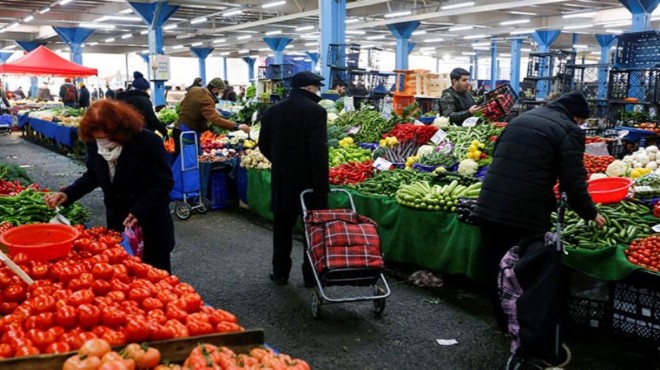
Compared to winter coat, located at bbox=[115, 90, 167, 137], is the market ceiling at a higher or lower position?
higher

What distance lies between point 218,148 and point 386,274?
4712 millimetres

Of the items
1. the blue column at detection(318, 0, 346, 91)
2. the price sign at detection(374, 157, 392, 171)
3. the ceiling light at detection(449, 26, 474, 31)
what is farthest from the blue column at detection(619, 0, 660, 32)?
the price sign at detection(374, 157, 392, 171)

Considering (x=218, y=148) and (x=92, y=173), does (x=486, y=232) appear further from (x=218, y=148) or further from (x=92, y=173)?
(x=218, y=148)

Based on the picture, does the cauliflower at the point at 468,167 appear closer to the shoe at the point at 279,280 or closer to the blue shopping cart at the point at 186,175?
the shoe at the point at 279,280

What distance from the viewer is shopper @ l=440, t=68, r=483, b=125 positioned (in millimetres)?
7934

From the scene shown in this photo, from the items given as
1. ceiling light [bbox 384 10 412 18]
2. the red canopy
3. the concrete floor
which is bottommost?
the concrete floor

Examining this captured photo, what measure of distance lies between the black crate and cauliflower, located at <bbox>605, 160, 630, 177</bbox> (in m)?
4.00

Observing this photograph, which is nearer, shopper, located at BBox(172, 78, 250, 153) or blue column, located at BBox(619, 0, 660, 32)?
shopper, located at BBox(172, 78, 250, 153)

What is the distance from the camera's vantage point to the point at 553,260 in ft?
11.3

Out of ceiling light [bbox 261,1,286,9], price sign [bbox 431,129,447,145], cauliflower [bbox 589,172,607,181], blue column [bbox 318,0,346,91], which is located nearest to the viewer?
cauliflower [bbox 589,172,607,181]

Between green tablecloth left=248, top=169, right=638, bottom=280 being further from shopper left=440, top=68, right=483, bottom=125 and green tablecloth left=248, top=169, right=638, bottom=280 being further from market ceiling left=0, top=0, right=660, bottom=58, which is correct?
market ceiling left=0, top=0, right=660, bottom=58

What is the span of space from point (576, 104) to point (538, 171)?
19.3 inches

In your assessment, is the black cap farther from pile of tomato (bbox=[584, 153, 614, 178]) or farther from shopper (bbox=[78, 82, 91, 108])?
shopper (bbox=[78, 82, 91, 108])

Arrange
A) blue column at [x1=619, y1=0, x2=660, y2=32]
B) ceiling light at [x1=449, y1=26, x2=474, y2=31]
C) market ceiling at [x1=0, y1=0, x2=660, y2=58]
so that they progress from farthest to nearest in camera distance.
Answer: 1. ceiling light at [x1=449, y1=26, x2=474, y2=31]
2. market ceiling at [x1=0, y1=0, x2=660, y2=58]
3. blue column at [x1=619, y1=0, x2=660, y2=32]
